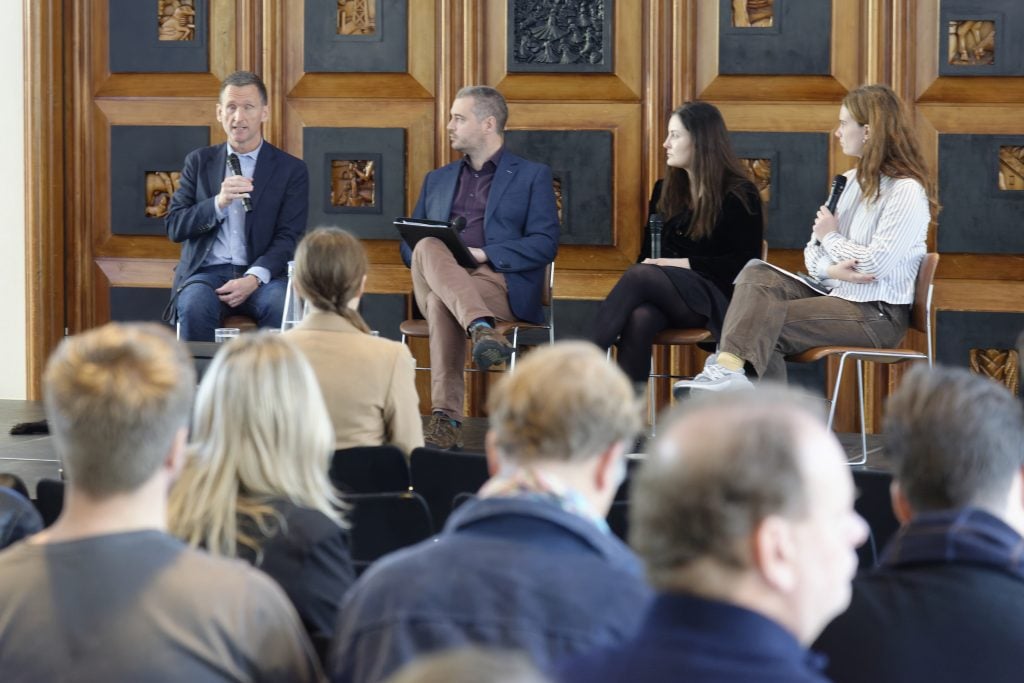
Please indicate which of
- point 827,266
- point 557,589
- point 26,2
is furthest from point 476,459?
point 26,2

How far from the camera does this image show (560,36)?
633 cm

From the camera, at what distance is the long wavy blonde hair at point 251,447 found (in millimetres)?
2027

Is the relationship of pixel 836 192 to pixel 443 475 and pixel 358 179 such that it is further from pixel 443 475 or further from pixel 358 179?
pixel 443 475

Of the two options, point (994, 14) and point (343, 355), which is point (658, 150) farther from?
point (343, 355)

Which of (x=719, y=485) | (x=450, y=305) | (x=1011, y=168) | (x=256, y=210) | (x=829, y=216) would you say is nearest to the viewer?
(x=719, y=485)

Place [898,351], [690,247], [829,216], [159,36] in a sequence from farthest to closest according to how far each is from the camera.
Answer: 1. [159,36]
2. [690,247]
3. [829,216]
4. [898,351]

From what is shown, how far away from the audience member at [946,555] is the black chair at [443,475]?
5.35 ft

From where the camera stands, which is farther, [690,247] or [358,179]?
[358,179]

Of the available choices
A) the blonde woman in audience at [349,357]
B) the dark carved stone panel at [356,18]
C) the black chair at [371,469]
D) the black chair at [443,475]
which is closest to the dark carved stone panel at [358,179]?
the dark carved stone panel at [356,18]

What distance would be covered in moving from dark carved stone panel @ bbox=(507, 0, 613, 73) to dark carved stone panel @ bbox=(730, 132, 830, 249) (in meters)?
0.74

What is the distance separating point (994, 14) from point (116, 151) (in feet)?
13.3

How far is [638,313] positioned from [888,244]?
916 millimetres

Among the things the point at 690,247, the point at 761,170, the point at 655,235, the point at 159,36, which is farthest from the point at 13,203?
the point at 761,170

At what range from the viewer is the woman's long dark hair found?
5367mm
